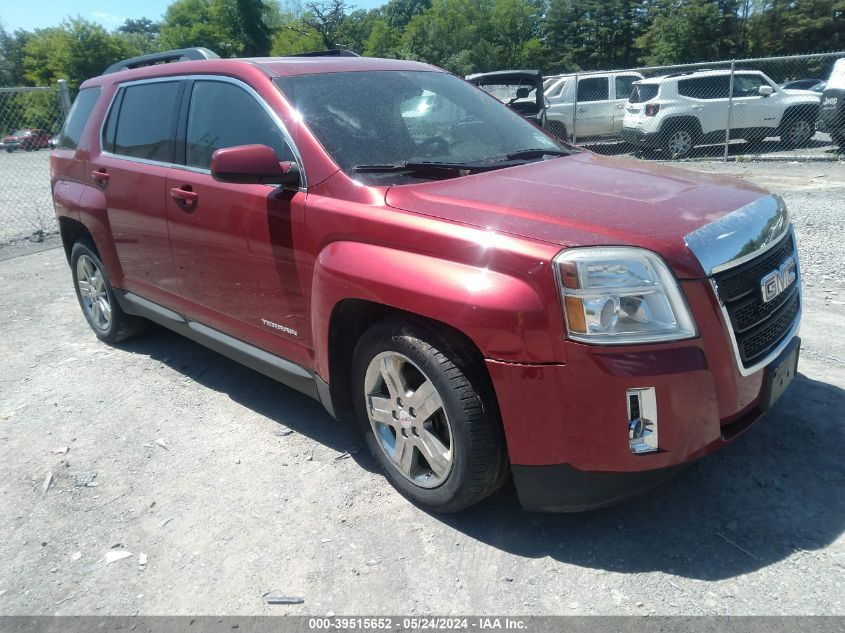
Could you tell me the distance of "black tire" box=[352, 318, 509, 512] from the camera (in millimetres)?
2553

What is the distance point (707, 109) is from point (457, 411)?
46.2 feet

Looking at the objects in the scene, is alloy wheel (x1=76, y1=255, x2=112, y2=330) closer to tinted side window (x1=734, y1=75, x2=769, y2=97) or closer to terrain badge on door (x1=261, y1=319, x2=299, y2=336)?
terrain badge on door (x1=261, y1=319, x2=299, y2=336)

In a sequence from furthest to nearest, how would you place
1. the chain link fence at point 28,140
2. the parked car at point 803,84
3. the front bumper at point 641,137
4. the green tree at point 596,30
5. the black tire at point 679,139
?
the green tree at point 596,30, the parked car at point 803,84, the front bumper at point 641,137, the black tire at point 679,139, the chain link fence at point 28,140

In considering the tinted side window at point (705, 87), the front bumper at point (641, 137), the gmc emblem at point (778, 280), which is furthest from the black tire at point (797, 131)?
the gmc emblem at point (778, 280)

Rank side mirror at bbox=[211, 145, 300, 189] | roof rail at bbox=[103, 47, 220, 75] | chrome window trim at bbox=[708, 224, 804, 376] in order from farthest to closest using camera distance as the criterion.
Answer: roof rail at bbox=[103, 47, 220, 75] < side mirror at bbox=[211, 145, 300, 189] < chrome window trim at bbox=[708, 224, 804, 376]

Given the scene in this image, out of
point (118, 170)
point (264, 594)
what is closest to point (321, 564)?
point (264, 594)

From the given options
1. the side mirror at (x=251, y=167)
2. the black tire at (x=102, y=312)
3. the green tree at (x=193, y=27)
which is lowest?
the black tire at (x=102, y=312)

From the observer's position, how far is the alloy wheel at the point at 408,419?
2.76m

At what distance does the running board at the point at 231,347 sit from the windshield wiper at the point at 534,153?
4.95 ft

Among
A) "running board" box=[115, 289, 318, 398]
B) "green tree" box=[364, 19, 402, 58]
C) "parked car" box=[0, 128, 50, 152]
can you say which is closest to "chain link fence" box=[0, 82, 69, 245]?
"parked car" box=[0, 128, 50, 152]

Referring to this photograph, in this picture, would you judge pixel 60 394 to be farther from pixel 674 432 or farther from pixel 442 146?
pixel 674 432

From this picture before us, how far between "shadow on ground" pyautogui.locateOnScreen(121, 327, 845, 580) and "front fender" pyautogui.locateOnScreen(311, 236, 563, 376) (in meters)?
0.88

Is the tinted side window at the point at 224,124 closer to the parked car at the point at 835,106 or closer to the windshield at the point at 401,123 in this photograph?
the windshield at the point at 401,123

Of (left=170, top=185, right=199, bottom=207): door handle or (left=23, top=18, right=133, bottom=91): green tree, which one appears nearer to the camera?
(left=170, top=185, right=199, bottom=207): door handle
